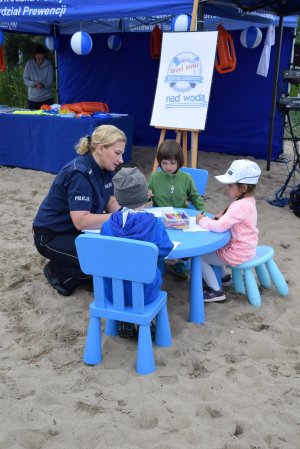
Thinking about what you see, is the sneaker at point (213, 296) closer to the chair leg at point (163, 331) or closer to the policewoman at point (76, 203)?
the chair leg at point (163, 331)

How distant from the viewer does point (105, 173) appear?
311 cm

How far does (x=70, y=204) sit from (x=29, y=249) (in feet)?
4.28

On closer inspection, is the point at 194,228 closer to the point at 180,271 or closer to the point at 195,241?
the point at 195,241

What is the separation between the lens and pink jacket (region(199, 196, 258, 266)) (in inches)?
114

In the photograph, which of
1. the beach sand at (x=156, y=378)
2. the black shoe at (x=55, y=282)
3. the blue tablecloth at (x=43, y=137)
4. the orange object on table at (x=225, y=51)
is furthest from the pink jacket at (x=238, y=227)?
the blue tablecloth at (x=43, y=137)

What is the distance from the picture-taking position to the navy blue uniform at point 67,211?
2945 mm

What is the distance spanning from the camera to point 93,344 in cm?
249

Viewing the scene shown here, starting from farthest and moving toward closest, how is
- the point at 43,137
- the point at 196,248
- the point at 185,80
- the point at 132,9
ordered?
1. the point at 43,137
2. the point at 132,9
3. the point at 185,80
4. the point at 196,248

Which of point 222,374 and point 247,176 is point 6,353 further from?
point 247,176

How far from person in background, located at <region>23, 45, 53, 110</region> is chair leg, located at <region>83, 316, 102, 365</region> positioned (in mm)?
7030

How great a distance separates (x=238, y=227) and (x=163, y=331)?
88 centimetres

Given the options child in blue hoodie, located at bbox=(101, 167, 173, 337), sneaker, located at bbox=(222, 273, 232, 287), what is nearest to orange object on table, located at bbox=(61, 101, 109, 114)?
sneaker, located at bbox=(222, 273, 232, 287)

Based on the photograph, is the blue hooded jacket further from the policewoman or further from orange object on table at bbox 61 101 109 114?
orange object on table at bbox 61 101 109 114

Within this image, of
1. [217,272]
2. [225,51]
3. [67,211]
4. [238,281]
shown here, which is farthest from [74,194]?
[225,51]
